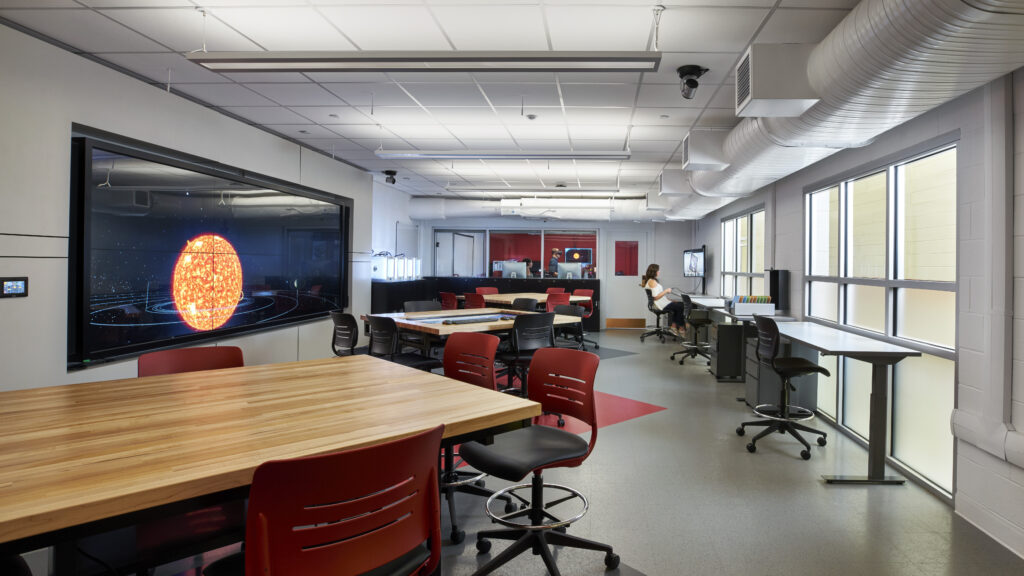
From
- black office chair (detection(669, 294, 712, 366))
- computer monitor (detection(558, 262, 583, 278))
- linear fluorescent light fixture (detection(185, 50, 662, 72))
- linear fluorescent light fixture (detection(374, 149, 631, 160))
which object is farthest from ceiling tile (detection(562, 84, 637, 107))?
computer monitor (detection(558, 262, 583, 278))

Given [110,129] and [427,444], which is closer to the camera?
[427,444]

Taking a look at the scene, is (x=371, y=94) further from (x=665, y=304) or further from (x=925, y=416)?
(x=665, y=304)

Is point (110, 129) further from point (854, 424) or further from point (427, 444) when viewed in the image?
point (854, 424)

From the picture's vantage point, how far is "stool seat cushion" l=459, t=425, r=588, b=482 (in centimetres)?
213

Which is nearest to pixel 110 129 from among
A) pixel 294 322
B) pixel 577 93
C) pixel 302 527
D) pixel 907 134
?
pixel 294 322

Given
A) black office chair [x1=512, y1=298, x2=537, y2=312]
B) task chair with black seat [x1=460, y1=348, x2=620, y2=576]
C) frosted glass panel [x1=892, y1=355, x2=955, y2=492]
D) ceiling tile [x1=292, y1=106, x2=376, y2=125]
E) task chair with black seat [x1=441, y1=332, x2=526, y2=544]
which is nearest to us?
task chair with black seat [x1=460, y1=348, x2=620, y2=576]

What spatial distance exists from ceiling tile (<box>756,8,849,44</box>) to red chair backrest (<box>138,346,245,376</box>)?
12.3 feet

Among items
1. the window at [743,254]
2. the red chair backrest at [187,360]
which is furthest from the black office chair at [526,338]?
the window at [743,254]

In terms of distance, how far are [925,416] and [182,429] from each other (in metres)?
4.49

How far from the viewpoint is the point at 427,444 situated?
54.1 inches

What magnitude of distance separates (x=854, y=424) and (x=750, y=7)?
11.9 ft

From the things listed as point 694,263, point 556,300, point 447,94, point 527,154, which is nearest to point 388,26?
point 447,94

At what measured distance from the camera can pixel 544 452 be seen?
228cm

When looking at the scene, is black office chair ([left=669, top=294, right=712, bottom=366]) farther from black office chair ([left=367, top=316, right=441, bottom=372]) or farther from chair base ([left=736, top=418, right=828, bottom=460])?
black office chair ([left=367, top=316, right=441, bottom=372])
